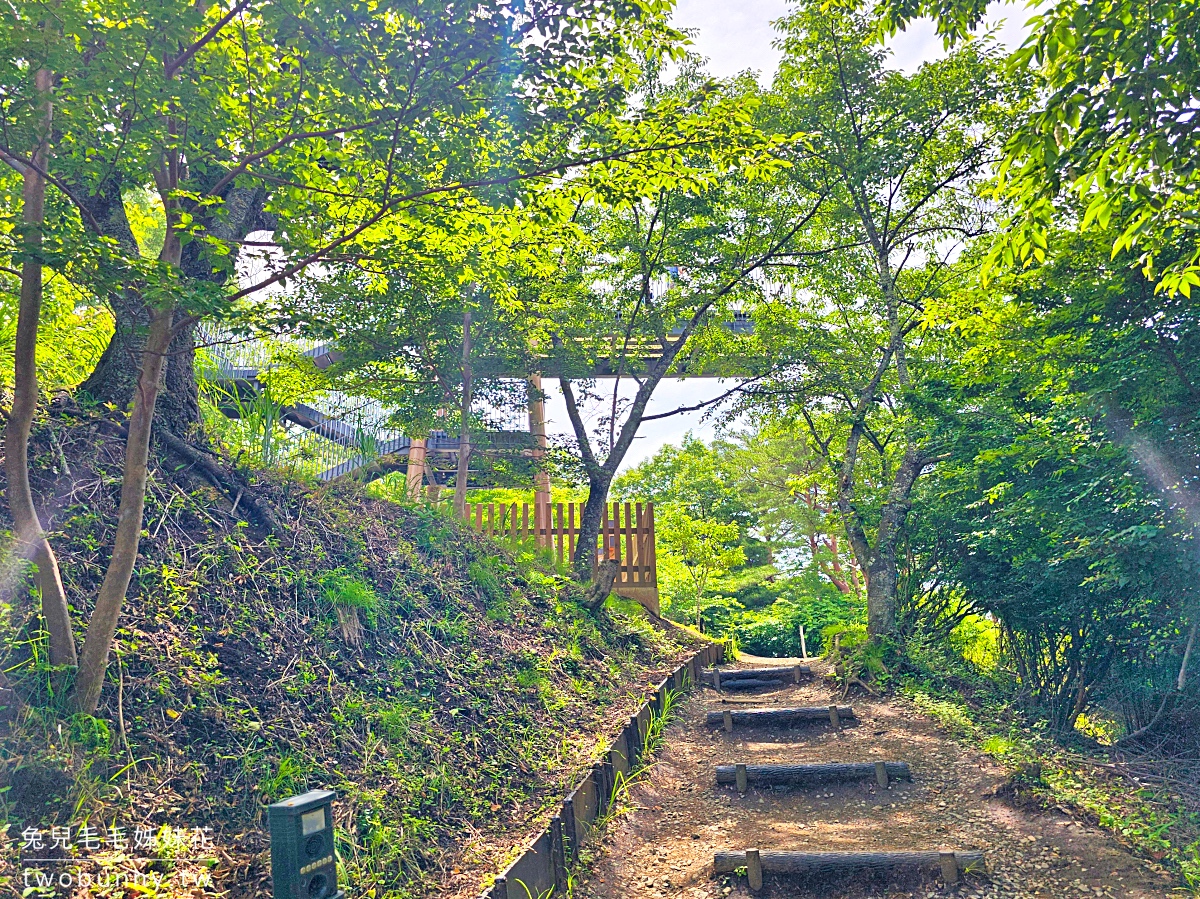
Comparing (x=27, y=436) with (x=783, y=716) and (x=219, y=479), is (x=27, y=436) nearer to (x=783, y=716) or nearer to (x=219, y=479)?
(x=219, y=479)

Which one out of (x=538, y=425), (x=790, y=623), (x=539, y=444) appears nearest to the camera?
(x=539, y=444)

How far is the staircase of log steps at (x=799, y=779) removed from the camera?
12.3 ft

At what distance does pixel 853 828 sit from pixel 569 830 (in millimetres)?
2031

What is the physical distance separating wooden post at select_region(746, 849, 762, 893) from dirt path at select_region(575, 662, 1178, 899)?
6cm

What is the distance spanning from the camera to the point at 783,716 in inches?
271

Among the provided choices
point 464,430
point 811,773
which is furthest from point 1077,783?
point 464,430

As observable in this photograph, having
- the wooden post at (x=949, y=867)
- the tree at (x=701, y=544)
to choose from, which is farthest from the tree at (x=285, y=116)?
the tree at (x=701, y=544)

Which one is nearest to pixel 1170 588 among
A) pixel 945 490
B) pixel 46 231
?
pixel 945 490

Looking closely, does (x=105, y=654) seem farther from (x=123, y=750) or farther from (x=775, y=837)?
(x=775, y=837)

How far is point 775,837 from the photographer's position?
436cm

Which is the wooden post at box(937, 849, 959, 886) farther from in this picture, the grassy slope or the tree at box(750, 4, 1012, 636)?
the tree at box(750, 4, 1012, 636)

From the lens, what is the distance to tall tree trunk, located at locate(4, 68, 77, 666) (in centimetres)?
248

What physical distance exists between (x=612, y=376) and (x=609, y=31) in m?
7.86

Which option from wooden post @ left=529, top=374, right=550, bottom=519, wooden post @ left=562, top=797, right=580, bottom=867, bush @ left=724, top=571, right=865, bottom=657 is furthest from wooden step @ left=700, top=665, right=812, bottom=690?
wooden post @ left=562, top=797, right=580, bottom=867
